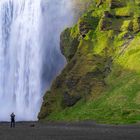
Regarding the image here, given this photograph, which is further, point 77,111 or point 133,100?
point 77,111

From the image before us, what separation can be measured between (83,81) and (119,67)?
16.1 metres

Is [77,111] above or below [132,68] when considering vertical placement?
below

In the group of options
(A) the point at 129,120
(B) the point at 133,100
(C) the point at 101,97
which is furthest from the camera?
(C) the point at 101,97

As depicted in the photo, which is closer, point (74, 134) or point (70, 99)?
point (74, 134)

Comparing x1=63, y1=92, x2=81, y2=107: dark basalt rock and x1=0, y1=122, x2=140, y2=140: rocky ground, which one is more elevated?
x1=63, y1=92, x2=81, y2=107: dark basalt rock

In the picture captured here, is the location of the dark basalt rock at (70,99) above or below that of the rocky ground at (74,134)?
above

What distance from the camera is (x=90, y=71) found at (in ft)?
652

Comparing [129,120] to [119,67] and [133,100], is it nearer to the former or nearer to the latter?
[133,100]

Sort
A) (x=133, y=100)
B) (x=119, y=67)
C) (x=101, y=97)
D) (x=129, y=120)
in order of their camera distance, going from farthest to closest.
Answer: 1. (x=119, y=67)
2. (x=101, y=97)
3. (x=133, y=100)
4. (x=129, y=120)

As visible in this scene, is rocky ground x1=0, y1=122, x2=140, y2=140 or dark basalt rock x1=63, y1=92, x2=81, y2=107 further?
dark basalt rock x1=63, y1=92, x2=81, y2=107

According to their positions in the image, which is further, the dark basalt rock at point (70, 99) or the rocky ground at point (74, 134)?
the dark basalt rock at point (70, 99)

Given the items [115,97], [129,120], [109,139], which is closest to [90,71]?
[115,97]

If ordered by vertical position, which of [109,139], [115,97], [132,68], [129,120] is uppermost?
[132,68]

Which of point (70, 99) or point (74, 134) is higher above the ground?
point (70, 99)
